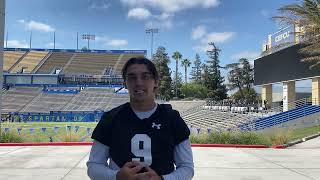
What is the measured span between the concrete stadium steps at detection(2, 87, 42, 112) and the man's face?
184 feet

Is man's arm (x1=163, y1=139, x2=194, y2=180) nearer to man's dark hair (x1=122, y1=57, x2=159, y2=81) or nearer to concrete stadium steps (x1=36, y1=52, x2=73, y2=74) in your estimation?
man's dark hair (x1=122, y1=57, x2=159, y2=81)

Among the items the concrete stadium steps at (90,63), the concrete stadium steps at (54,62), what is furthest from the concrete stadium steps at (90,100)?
the concrete stadium steps at (54,62)

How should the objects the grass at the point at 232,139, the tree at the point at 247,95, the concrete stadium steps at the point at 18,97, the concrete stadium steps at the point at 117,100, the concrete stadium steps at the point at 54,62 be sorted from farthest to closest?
the tree at the point at 247,95 < the concrete stadium steps at the point at 54,62 < the concrete stadium steps at the point at 18,97 < the concrete stadium steps at the point at 117,100 < the grass at the point at 232,139

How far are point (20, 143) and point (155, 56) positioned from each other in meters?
89.8

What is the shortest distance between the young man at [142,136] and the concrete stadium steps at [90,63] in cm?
7888

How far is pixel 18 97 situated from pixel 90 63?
2369 cm

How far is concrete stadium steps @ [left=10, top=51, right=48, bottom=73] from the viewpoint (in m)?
80.5

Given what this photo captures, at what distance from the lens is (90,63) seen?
8419 centimetres

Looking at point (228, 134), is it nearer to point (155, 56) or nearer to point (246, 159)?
point (246, 159)

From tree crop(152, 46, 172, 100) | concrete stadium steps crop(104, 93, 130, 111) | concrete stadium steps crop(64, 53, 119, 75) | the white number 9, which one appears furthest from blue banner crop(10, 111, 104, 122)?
the white number 9

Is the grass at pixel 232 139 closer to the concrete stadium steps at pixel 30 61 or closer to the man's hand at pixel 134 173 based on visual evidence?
the man's hand at pixel 134 173

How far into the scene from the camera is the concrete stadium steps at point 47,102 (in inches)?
2224


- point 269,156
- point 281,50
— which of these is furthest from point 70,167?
point 281,50

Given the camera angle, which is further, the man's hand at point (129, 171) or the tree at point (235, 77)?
the tree at point (235, 77)
